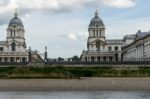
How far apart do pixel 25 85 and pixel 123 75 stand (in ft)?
85.2

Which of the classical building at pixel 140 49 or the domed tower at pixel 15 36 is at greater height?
the domed tower at pixel 15 36

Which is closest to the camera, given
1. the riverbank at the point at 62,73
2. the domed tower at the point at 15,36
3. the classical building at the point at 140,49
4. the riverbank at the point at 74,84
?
the riverbank at the point at 74,84

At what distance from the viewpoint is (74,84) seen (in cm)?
8869

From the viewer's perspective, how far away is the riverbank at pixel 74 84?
83.6m

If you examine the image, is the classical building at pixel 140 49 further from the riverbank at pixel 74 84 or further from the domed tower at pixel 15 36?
the riverbank at pixel 74 84

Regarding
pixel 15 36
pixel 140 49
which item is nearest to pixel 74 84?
pixel 140 49

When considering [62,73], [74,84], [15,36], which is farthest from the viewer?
[15,36]

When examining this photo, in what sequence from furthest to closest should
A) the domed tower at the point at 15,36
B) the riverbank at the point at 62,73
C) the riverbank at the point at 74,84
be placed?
the domed tower at the point at 15,36 → the riverbank at the point at 62,73 → the riverbank at the point at 74,84

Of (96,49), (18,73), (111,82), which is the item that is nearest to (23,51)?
(96,49)

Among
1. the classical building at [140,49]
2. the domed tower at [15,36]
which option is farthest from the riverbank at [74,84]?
the domed tower at [15,36]

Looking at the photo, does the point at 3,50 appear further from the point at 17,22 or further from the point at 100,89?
the point at 100,89

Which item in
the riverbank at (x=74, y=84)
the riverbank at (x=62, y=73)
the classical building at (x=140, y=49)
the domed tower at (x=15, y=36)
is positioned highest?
the domed tower at (x=15, y=36)

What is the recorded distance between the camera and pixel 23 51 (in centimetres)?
19200

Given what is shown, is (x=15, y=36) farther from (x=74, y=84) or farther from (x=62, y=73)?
(x=74, y=84)
